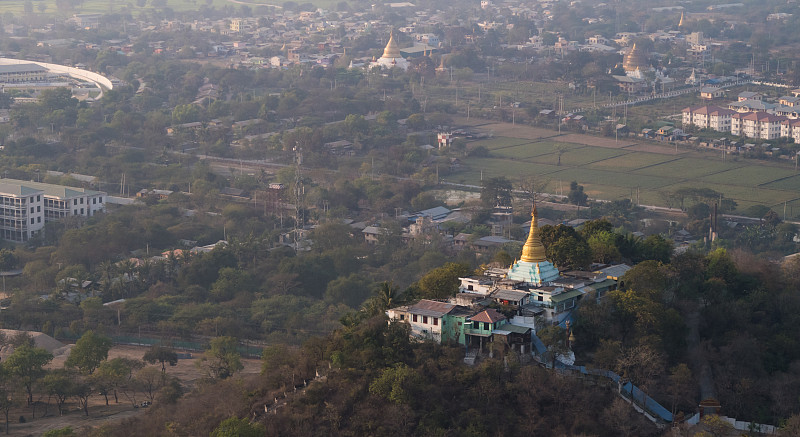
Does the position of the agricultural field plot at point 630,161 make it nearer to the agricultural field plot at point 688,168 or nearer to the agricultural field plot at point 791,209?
the agricultural field plot at point 688,168

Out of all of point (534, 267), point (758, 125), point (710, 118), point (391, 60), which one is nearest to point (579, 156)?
point (710, 118)

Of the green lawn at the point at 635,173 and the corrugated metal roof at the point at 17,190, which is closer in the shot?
the corrugated metal roof at the point at 17,190

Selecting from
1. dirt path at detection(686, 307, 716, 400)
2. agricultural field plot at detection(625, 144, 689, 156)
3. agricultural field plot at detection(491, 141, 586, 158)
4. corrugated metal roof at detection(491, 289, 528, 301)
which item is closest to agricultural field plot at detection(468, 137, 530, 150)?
agricultural field plot at detection(491, 141, 586, 158)

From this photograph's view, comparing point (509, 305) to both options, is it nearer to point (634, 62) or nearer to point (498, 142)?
point (498, 142)

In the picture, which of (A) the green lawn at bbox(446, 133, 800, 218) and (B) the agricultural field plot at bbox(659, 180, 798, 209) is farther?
(A) the green lawn at bbox(446, 133, 800, 218)

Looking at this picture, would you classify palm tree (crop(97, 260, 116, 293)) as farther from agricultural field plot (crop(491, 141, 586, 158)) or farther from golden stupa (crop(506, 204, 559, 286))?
agricultural field plot (crop(491, 141, 586, 158))

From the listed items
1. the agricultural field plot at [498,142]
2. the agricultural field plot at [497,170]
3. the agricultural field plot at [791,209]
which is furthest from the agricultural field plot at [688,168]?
the agricultural field plot at [498,142]
